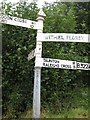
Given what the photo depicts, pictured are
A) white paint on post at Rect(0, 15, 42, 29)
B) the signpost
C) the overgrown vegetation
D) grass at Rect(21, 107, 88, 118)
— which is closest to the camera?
the signpost

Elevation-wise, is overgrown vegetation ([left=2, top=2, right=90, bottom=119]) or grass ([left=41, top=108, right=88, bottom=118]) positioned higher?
overgrown vegetation ([left=2, top=2, right=90, bottom=119])

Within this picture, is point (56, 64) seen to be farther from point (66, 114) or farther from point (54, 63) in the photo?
point (66, 114)

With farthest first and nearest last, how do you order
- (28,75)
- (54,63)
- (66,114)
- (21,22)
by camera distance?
(28,75) → (66,114) → (21,22) → (54,63)

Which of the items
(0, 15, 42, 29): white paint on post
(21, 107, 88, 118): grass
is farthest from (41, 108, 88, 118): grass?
(0, 15, 42, 29): white paint on post

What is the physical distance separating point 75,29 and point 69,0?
1274mm

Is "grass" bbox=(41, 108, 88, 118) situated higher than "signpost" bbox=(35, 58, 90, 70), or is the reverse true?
"signpost" bbox=(35, 58, 90, 70)

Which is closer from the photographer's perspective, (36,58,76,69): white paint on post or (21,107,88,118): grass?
(36,58,76,69): white paint on post

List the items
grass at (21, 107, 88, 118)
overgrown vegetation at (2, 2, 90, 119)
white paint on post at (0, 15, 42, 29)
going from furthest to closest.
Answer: overgrown vegetation at (2, 2, 90, 119), grass at (21, 107, 88, 118), white paint on post at (0, 15, 42, 29)

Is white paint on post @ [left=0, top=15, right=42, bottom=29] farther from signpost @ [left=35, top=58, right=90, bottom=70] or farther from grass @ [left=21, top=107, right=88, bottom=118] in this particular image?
grass @ [left=21, top=107, right=88, bottom=118]

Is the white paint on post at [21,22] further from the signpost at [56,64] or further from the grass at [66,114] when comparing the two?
the grass at [66,114]

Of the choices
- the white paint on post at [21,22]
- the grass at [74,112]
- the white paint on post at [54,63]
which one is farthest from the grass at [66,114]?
the white paint on post at [21,22]

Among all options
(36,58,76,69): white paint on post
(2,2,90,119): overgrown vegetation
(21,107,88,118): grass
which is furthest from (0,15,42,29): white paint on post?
(21,107,88,118): grass

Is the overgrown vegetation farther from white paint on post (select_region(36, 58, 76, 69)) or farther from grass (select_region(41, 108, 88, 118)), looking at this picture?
white paint on post (select_region(36, 58, 76, 69))

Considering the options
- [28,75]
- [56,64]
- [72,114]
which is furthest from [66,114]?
[56,64]
